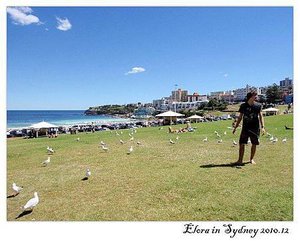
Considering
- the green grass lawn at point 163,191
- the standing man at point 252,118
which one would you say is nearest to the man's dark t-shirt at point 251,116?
the standing man at point 252,118

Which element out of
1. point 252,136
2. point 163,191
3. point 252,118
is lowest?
point 163,191

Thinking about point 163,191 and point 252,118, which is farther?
point 252,118

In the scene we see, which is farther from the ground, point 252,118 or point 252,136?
point 252,118

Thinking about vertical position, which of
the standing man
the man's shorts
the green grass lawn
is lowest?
the green grass lawn

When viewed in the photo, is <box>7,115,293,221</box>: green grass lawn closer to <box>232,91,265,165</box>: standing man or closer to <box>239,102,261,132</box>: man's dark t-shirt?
<box>232,91,265,165</box>: standing man

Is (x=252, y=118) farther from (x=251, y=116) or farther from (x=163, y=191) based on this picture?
(x=163, y=191)

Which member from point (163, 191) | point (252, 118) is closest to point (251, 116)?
point (252, 118)

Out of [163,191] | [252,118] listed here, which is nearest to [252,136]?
[252,118]

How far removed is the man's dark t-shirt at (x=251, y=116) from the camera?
766 centimetres

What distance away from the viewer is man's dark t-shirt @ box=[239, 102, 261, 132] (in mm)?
7660

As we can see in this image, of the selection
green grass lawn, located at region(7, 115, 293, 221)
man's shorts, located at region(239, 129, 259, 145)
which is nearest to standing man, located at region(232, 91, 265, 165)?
man's shorts, located at region(239, 129, 259, 145)

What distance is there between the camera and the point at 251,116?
768 centimetres

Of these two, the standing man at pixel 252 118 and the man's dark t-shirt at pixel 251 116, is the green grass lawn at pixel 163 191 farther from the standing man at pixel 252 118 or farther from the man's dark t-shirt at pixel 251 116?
the man's dark t-shirt at pixel 251 116
